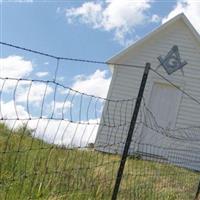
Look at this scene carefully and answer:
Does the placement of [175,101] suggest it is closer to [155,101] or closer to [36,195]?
[155,101]

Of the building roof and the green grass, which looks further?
the building roof

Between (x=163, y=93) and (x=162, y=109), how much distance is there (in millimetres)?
550

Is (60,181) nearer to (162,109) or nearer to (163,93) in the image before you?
(162,109)

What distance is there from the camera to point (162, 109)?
1852 cm

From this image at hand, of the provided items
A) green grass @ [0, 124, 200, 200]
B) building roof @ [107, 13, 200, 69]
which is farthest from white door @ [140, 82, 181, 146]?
green grass @ [0, 124, 200, 200]

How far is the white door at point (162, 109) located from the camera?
18.5 m

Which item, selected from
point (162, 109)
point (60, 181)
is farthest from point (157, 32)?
point (60, 181)

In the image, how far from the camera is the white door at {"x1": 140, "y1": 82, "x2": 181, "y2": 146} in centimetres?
1845

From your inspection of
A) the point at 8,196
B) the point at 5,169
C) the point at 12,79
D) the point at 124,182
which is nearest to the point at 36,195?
the point at 8,196

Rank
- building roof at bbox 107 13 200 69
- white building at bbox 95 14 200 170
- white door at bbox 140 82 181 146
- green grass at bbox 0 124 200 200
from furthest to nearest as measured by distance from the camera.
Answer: building roof at bbox 107 13 200 69 < white door at bbox 140 82 181 146 < white building at bbox 95 14 200 170 < green grass at bbox 0 124 200 200

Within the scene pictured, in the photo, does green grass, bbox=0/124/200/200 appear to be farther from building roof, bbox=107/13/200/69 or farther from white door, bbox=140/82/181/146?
building roof, bbox=107/13/200/69

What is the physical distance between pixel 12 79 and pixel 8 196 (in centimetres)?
168

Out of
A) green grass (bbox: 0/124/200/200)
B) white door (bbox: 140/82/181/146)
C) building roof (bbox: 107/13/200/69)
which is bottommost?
Answer: white door (bbox: 140/82/181/146)

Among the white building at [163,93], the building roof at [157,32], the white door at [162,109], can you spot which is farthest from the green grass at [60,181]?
the building roof at [157,32]
